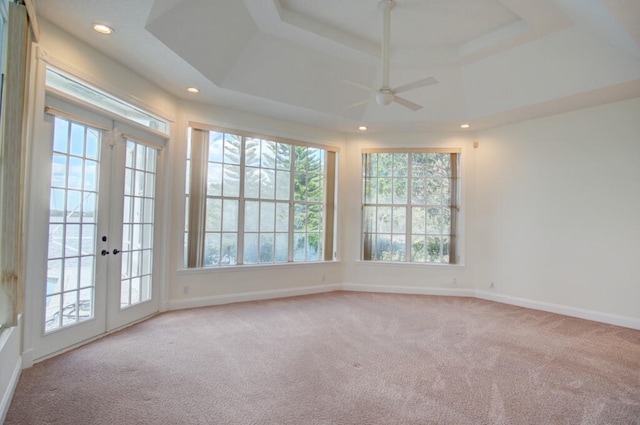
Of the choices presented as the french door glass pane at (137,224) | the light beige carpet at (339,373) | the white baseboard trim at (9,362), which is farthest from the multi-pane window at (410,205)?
the white baseboard trim at (9,362)

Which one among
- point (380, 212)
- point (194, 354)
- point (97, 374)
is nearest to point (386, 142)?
point (380, 212)

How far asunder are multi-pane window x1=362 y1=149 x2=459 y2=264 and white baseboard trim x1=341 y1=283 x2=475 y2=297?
1.53 feet

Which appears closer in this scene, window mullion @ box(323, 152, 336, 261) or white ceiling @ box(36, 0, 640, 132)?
white ceiling @ box(36, 0, 640, 132)

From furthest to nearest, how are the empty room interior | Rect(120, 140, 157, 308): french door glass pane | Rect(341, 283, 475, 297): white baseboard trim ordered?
Rect(341, 283, 475, 297): white baseboard trim, Rect(120, 140, 157, 308): french door glass pane, the empty room interior

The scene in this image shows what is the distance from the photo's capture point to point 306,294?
5.73 meters

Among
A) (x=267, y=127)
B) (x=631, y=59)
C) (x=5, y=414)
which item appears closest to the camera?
(x=5, y=414)

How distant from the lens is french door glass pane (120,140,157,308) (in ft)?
12.8

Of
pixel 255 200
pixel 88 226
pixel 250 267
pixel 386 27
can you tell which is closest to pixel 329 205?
pixel 255 200

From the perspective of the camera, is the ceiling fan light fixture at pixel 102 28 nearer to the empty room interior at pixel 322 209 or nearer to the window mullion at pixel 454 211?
the empty room interior at pixel 322 209

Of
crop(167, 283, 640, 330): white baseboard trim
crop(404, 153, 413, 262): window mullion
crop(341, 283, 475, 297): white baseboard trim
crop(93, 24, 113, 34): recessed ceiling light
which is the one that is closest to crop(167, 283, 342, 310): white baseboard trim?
crop(167, 283, 640, 330): white baseboard trim

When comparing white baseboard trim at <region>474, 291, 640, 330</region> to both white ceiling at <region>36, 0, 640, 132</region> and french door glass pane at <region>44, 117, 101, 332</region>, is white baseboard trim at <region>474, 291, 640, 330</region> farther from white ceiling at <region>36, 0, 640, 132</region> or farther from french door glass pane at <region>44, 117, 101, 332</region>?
french door glass pane at <region>44, 117, 101, 332</region>

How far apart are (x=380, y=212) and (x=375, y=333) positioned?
2684 millimetres

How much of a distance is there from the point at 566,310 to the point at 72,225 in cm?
601

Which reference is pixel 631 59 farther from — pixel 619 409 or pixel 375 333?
pixel 375 333
